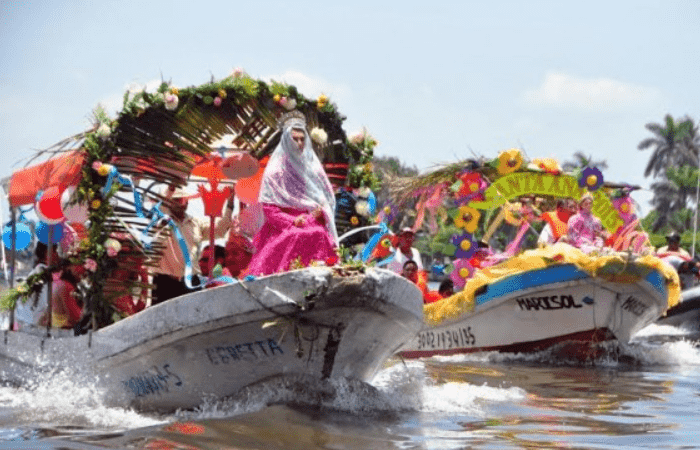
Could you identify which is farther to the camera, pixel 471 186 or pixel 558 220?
pixel 558 220

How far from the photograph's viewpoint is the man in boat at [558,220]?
50.4ft

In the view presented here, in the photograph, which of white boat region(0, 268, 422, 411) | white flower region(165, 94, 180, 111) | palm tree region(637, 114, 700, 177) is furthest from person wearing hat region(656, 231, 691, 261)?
palm tree region(637, 114, 700, 177)

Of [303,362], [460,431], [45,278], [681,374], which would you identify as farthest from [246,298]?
[681,374]

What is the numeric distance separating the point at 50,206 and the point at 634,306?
23.4 ft

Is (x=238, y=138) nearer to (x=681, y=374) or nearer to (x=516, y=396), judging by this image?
(x=516, y=396)

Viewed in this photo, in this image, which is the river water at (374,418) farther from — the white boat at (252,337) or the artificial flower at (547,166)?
the artificial flower at (547,166)

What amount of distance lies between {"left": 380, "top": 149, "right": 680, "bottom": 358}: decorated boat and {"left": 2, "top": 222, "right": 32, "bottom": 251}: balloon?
5.03 metres

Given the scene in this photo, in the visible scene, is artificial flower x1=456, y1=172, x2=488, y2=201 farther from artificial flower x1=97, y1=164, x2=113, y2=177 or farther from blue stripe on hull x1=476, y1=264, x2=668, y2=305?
artificial flower x1=97, y1=164, x2=113, y2=177

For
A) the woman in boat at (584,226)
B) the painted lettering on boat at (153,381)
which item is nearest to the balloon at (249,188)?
the painted lettering on boat at (153,381)

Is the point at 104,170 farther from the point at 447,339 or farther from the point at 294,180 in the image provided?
the point at 447,339

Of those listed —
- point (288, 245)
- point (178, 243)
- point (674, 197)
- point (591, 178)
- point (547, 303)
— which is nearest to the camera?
point (288, 245)

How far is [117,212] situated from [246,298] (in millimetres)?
2170

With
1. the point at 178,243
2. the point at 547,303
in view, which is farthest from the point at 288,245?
the point at 547,303

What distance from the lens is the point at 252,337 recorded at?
25.8 feet
